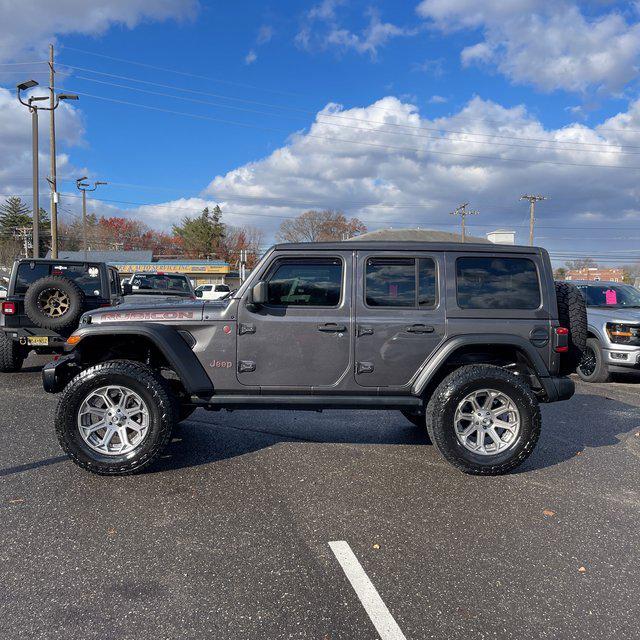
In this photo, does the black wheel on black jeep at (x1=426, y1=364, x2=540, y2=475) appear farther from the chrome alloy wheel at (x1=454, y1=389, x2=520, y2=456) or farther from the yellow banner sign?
the yellow banner sign

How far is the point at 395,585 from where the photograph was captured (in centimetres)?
275

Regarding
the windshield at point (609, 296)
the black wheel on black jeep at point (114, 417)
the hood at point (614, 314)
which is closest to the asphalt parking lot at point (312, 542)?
the black wheel on black jeep at point (114, 417)

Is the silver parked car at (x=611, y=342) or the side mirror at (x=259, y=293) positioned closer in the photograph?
the side mirror at (x=259, y=293)

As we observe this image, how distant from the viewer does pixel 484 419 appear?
4.39 meters

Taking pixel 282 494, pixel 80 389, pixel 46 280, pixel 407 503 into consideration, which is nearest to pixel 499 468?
pixel 407 503

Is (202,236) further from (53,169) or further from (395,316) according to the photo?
(395,316)

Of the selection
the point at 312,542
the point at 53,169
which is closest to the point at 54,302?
the point at 312,542

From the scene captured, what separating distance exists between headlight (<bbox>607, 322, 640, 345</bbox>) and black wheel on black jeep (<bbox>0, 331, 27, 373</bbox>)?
9609mm

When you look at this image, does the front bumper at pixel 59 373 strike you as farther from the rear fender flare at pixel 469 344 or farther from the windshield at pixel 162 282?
the windshield at pixel 162 282

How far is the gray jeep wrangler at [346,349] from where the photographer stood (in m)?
4.25

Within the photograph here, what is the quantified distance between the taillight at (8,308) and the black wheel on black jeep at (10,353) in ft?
1.33

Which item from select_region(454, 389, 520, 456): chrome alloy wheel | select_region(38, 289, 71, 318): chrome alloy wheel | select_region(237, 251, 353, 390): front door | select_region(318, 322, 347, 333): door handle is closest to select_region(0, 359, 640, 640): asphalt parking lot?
select_region(454, 389, 520, 456): chrome alloy wheel

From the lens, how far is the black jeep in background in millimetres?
7574

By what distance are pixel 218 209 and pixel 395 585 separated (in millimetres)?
91090
